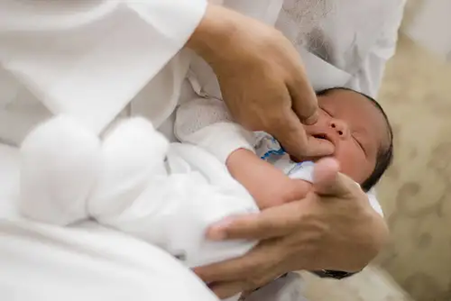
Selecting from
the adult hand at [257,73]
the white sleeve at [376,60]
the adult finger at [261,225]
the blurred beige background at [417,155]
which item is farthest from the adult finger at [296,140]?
the blurred beige background at [417,155]

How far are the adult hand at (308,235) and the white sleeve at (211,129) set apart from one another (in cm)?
12

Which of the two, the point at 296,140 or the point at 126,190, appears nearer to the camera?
the point at 126,190

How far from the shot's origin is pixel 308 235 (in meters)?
1.01

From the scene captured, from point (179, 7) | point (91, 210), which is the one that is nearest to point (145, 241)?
point (91, 210)

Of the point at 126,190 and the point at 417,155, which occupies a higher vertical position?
the point at 126,190

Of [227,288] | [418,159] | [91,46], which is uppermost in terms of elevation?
[91,46]

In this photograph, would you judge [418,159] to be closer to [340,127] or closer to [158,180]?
[340,127]

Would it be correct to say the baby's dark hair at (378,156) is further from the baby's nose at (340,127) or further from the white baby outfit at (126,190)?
the white baby outfit at (126,190)

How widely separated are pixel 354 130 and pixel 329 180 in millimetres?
259

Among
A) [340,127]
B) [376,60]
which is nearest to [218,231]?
[340,127]

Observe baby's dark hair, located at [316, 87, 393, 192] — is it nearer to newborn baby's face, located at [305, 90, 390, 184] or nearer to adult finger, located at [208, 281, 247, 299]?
newborn baby's face, located at [305, 90, 390, 184]

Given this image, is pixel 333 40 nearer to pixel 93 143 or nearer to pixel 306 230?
pixel 306 230

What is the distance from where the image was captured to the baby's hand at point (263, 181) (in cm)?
96

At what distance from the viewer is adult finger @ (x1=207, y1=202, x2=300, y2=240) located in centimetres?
87
